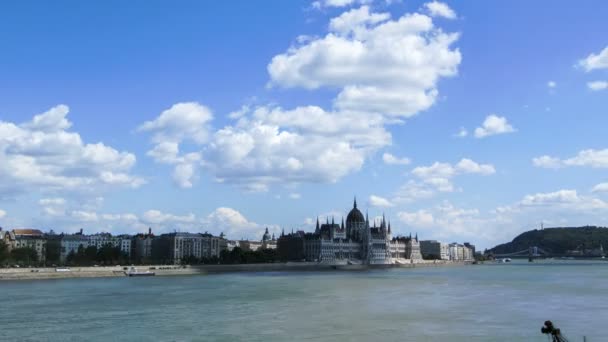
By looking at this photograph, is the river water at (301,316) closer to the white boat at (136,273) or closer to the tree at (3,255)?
the tree at (3,255)

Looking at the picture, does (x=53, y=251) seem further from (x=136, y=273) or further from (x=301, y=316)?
(x=301, y=316)

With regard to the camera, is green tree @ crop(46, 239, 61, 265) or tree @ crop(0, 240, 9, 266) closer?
tree @ crop(0, 240, 9, 266)

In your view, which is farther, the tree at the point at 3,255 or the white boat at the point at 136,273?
the white boat at the point at 136,273

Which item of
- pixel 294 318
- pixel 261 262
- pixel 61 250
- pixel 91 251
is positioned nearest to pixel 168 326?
pixel 294 318

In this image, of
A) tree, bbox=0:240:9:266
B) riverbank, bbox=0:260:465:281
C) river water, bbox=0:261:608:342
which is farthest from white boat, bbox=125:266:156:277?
river water, bbox=0:261:608:342

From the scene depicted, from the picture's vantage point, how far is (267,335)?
3284 cm

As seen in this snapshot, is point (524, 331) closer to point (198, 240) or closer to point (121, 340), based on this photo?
point (121, 340)

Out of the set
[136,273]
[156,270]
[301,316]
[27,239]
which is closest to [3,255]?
[136,273]

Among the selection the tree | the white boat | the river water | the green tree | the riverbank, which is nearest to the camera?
the river water

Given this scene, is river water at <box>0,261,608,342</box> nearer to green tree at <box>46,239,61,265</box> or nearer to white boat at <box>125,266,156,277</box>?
white boat at <box>125,266,156,277</box>

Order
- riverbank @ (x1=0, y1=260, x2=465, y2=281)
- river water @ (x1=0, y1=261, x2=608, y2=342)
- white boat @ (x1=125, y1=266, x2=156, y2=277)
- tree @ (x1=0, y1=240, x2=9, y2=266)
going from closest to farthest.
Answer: river water @ (x1=0, y1=261, x2=608, y2=342), riverbank @ (x1=0, y1=260, x2=465, y2=281), tree @ (x1=0, y1=240, x2=9, y2=266), white boat @ (x1=125, y1=266, x2=156, y2=277)

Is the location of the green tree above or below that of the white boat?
above

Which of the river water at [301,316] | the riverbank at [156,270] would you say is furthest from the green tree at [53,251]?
the river water at [301,316]

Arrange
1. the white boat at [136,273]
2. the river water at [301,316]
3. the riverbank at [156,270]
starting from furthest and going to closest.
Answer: the white boat at [136,273] < the riverbank at [156,270] < the river water at [301,316]
